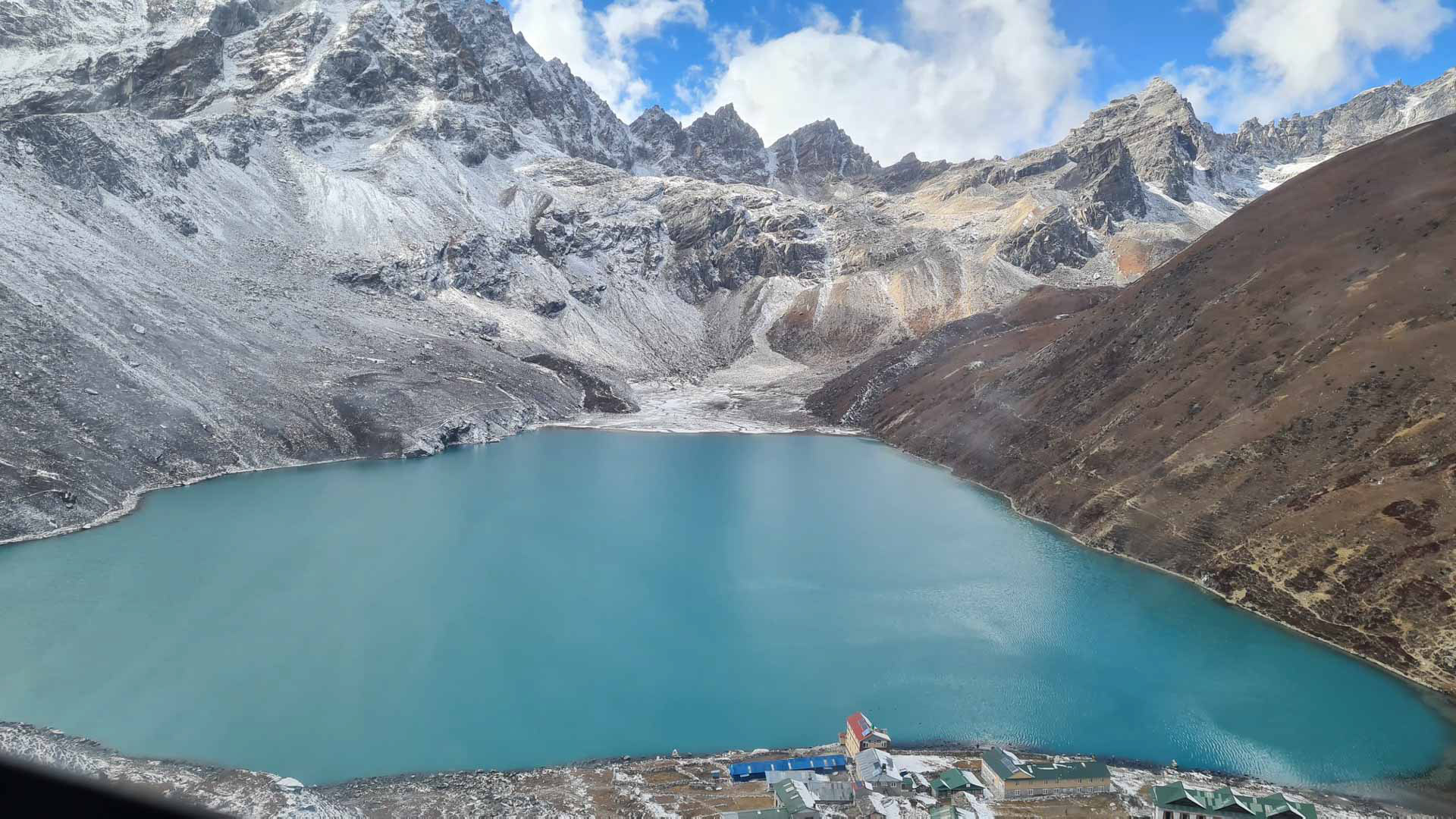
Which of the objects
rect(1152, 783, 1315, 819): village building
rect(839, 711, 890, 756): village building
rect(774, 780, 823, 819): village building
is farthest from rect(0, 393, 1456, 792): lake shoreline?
rect(774, 780, 823, 819): village building

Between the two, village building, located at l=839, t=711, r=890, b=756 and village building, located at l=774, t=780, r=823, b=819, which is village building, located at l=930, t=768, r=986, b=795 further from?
village building, located at l=774, t=780, r=823, b=819

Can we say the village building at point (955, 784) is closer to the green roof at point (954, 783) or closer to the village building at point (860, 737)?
the green roof at point (954, 783)

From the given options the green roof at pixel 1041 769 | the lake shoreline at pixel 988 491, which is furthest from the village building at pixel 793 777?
the lake shoreline at pixel 988 491

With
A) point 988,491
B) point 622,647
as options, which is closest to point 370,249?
point 988,491

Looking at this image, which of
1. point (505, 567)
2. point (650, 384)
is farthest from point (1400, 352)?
point (650, 384)

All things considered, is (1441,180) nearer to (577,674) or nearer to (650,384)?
(577,674)
